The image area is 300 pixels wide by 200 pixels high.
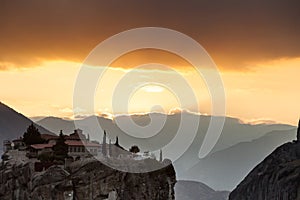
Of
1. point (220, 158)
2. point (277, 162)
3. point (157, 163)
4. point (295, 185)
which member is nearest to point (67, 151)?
point (157, 163)

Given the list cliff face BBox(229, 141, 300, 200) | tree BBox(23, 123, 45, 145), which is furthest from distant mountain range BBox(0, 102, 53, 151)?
cliff face BBox(229, 141, 300, 200)

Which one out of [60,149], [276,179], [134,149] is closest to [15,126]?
[60,149]

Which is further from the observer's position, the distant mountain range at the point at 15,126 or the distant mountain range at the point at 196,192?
the distant mountain range at the point at 196,192

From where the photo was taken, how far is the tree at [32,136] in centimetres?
2135

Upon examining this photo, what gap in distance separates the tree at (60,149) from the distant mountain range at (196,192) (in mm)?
9088

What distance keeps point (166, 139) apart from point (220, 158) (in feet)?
59.4

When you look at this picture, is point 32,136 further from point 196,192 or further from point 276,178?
point 276,178

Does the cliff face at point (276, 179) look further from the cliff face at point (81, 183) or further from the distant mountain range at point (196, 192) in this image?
the cliff face at point (81, 183)

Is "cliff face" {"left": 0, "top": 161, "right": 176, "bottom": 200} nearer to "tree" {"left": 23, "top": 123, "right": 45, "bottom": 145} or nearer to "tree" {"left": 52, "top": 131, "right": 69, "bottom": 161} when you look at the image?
"tree" {"left": 52, "top": 131, "right": 69, "bottom": 161}

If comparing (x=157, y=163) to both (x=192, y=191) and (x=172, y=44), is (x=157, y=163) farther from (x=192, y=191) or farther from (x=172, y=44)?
(x=192, y=191)

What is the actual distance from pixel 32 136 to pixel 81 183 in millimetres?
7146

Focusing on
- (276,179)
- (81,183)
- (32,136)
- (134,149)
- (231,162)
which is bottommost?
(276,179)

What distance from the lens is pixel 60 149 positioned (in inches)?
768

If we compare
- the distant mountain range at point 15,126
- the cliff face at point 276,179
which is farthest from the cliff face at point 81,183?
the cliff face at point 276,179
